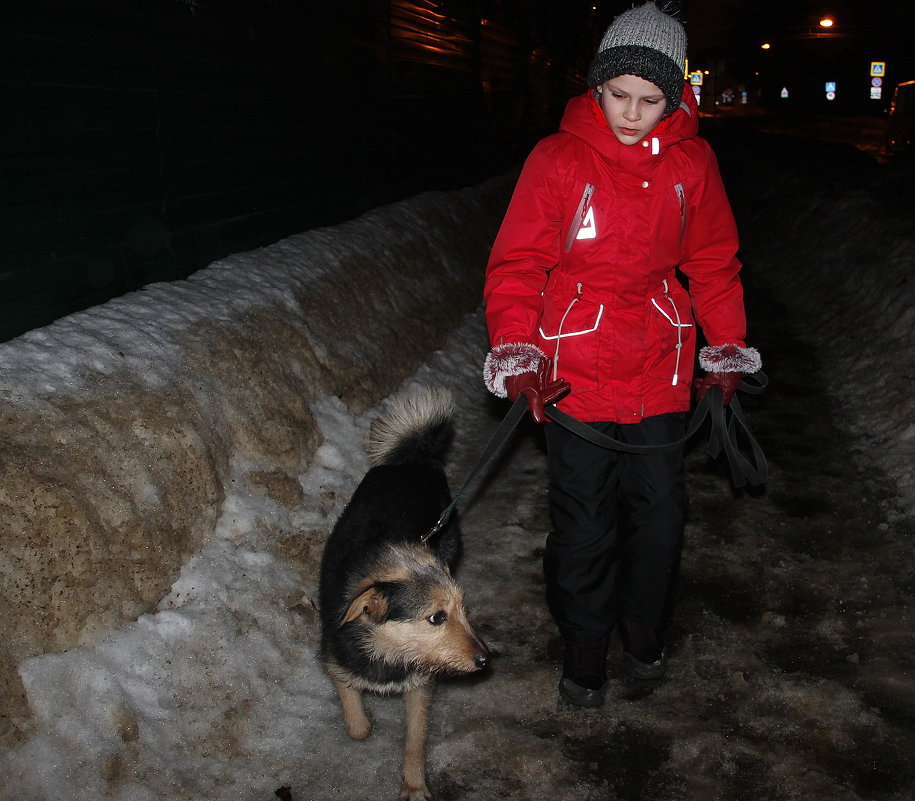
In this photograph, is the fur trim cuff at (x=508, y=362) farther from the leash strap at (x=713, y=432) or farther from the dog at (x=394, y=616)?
the dog at (x=394, y=616)

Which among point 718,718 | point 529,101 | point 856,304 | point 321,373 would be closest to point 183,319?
point 321,373

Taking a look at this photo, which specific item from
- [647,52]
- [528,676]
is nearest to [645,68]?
[647,52]

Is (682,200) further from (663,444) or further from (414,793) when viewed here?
(414,793)

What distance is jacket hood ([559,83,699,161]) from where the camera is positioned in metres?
3.03

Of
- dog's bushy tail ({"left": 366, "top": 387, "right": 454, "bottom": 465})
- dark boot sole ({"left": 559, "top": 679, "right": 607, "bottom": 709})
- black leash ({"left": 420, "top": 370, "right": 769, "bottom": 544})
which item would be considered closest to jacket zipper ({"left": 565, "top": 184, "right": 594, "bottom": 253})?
black leash ({"left": 420, "top": 370, "right": 769, "bottom": 544})

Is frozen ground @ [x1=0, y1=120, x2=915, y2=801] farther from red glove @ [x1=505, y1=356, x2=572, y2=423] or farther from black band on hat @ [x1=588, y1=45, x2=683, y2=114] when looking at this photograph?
black band on hat @ [x1=588, y1=45, x2=683, y2=114]

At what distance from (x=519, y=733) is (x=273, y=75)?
19.7 feet

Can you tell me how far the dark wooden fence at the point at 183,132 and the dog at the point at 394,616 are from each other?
7.53ft

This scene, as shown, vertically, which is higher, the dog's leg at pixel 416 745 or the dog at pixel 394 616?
the dog at pixel 394 616

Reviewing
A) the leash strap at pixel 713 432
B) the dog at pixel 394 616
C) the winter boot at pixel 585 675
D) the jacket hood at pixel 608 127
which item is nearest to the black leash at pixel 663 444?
the leash strap at pixel 713 432

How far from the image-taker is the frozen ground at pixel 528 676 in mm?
2949

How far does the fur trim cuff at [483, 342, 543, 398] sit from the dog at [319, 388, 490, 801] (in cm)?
72

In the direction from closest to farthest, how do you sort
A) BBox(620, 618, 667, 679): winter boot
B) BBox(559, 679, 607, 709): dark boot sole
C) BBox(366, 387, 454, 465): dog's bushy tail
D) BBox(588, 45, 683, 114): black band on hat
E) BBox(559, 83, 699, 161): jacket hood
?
BBox(588, 45, 683, 114): black band on hat
BBox(559, 83, 699, 161): jacket hood
BBox(559, 679, 607, 709): dark boot sole
BBox(620, 618, 667, 679): winter boot
BBox(366, 387, 454, 465): dog's bushy tail

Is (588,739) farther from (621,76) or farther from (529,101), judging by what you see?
(529,101)
